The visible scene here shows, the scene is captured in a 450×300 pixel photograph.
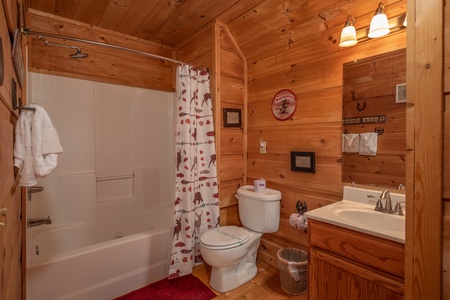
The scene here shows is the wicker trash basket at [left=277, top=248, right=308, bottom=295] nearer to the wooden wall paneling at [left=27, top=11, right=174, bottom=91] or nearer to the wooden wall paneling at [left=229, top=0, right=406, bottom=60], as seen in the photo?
the wooden wall paneling at [left=229, top=0, right=406, bottom=60]

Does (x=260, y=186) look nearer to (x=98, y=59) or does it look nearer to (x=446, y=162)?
(x=446, y=162)

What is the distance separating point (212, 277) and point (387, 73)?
2.03 meters

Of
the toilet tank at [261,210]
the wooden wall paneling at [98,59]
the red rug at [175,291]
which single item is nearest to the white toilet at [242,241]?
the toilet tank at [261,210]

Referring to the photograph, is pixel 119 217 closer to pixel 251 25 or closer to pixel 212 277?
pixel 212 277

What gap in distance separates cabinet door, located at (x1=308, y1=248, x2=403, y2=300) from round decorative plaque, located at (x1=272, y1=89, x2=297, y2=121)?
1.16 m

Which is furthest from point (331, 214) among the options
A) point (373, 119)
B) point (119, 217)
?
point (119, 217)

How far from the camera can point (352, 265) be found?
49.5 inches

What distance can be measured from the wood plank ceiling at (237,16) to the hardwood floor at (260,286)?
2085 mm

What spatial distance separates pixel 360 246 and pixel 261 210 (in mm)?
924

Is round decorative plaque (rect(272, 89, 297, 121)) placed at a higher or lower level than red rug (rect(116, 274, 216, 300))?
higher

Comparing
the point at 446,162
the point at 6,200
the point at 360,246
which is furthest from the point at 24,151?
the point at 360,246

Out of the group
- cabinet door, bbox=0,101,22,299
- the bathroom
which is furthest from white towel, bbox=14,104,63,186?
the bathroom

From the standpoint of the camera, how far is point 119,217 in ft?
8.45

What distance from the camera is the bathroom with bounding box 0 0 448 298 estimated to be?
180 centimetres
